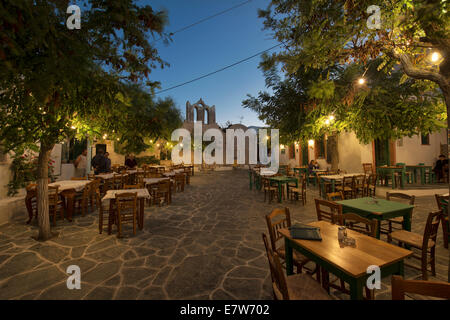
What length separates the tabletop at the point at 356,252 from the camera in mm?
1792

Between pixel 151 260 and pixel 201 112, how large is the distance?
36.4 m

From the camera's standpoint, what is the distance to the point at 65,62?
6.43 feet

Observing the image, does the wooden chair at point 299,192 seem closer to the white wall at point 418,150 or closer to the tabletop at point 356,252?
the tabletop at point 356,252

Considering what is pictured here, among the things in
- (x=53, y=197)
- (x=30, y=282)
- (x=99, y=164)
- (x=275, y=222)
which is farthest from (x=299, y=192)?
(x=99, y=164)

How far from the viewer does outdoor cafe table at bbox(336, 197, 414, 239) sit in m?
3.38

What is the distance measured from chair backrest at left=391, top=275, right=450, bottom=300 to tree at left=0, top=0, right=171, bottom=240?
337cm

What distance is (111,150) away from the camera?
1927 cm

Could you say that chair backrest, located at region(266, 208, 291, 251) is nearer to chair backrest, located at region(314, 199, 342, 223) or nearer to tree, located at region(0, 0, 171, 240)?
chair backrest, located at region(314, 199, 342, 223)

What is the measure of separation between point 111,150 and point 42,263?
703 inches
